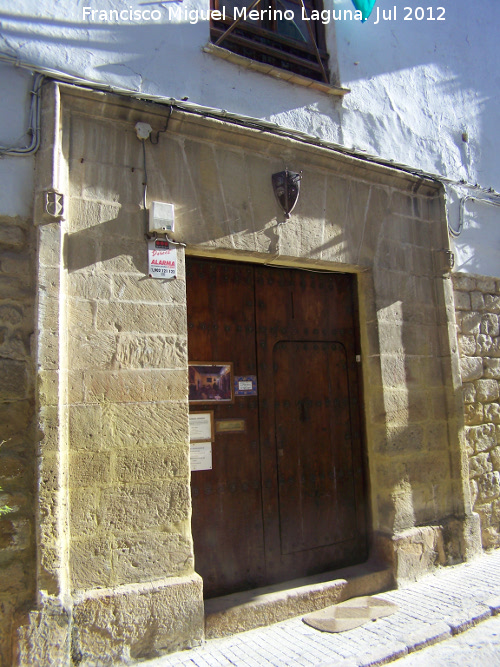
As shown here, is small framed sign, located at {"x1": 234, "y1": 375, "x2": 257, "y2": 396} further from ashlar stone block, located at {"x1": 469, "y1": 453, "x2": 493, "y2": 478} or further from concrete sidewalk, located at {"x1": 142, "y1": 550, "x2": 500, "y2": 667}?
ashlar stone block, located at {"x1": 469, "y1": 453, "x2": 493, "y2": 478}

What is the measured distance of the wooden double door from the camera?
373cm

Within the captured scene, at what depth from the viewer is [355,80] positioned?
4.62m

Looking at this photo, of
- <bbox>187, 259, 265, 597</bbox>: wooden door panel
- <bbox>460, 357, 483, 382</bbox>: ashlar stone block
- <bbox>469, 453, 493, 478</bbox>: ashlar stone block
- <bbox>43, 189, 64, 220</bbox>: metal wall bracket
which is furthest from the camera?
<bbox>460, 357, 483, 382</bbox>: ashlar stone block

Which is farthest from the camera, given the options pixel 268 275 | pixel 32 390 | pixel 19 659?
pixel 268 275

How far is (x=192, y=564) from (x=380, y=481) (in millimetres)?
1665

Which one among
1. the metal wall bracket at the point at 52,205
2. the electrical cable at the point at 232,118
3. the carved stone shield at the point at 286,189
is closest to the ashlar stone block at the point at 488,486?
the electrical cable at the point at 232,118

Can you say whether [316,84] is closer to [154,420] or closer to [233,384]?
[233,384]

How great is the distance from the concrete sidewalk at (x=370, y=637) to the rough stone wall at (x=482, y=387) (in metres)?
0.90

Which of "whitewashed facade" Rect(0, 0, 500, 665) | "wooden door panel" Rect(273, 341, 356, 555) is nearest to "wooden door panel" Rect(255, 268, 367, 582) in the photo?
"wooden door panel" Rect(273, 341, 356, 555)

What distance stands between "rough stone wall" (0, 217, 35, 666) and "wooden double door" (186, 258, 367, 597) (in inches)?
44.4

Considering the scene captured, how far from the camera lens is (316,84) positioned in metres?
4.33

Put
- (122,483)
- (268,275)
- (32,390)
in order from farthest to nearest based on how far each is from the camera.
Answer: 1. (268,275)
2. (122,483)
3. (32,390)

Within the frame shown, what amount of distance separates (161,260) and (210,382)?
93 centimetres

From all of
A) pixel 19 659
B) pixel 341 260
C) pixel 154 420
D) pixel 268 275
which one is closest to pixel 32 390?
pixel 154 420
